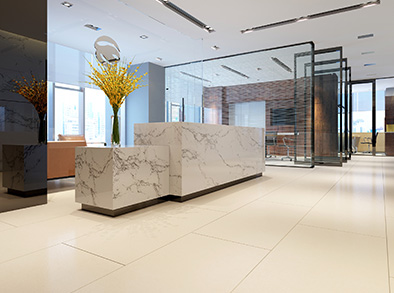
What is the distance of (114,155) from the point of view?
2.68 meters

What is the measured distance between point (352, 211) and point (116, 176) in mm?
2411

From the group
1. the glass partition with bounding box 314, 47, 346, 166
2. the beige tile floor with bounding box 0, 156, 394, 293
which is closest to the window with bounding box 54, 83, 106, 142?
the beige tile floor with bounding box 0, 156, 394, 293

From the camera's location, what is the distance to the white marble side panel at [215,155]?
11.2 ft

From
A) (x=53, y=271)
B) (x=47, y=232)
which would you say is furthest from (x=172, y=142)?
(x=53, y=271)

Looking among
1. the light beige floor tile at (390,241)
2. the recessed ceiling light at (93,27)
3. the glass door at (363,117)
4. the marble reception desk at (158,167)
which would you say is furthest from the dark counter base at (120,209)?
the glass door at (363,117)

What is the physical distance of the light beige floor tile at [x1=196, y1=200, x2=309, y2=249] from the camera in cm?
216

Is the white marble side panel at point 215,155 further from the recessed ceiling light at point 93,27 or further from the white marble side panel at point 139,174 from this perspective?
the recessed ceiling light at point 93,27

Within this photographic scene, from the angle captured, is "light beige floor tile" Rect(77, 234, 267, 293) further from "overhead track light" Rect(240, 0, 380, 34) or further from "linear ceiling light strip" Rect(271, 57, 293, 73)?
"linear ceiling light strip" Rect(271, 57, 293, 73)

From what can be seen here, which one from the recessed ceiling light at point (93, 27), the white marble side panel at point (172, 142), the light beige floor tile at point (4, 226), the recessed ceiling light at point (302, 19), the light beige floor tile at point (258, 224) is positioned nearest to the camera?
the light beige floor tile at point (258, 224)

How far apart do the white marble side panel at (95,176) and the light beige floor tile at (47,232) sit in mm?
163

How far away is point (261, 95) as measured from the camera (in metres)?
10.1

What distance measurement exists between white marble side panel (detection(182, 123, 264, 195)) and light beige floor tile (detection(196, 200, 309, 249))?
2.47ft

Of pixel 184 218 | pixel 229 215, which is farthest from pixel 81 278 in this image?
pixel 229 215

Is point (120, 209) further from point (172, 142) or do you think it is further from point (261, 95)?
point (261, 95)
